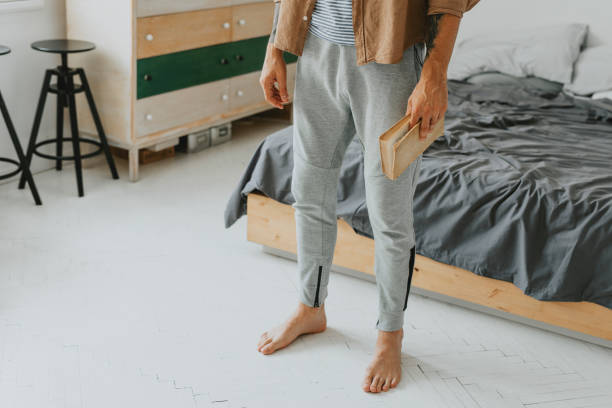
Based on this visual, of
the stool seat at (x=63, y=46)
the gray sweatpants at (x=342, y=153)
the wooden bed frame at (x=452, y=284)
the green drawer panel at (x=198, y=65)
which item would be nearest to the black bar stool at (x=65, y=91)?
the stool seat at (x=63, y=46)

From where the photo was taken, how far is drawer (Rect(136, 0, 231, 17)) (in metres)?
3.06

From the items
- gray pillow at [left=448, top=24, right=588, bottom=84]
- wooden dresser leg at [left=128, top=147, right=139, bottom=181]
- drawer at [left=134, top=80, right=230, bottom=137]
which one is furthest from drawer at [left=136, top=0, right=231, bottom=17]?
gray pillow at [left=448, top=24, right=588, bottom=84]

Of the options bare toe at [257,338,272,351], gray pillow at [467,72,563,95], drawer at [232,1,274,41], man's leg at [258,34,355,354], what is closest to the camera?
man's leg at [258,34,355,354]

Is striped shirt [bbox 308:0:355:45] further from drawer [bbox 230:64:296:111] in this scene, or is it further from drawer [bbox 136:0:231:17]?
drawer [bbox 230:64:296:111]

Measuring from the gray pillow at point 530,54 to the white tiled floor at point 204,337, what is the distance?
1.65 m

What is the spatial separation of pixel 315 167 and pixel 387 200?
0.22 m

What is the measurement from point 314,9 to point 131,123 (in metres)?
1.76

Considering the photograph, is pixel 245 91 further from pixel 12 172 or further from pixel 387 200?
pixel 387 200

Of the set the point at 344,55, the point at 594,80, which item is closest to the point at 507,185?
the point at 344,55

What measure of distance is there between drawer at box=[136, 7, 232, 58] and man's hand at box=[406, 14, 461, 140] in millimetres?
1876

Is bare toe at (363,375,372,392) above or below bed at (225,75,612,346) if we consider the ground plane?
below

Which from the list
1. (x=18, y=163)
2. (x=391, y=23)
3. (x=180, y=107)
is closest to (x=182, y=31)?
(x=180, y=107)

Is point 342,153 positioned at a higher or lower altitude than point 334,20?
lower

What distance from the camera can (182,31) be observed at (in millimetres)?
3312
